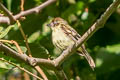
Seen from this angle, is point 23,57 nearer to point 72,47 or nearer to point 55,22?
point 72,47

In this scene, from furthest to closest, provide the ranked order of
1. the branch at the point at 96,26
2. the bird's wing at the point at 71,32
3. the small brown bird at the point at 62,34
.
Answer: the small brown bird at the point at 62,34 < the bird's wing at the point at 71,32 < the branch at the point at 96,26

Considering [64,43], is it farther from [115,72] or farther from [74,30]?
[115,72]

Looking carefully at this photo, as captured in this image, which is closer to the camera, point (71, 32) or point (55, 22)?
point (71, 32)

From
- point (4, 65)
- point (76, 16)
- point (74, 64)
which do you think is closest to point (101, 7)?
point (76, 16)

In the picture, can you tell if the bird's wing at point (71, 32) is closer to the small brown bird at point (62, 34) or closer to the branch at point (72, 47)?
the small brown bird at point (62, 34)

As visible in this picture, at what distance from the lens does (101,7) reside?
425 centimetres

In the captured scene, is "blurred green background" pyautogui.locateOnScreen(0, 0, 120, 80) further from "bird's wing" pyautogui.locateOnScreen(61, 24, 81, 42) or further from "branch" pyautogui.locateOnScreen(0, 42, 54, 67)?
"branch" pyautogui.locateOnScreen(0, 42, 54, 67)

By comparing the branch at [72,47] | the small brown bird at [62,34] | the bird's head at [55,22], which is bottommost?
the small brown bird at [62,34]

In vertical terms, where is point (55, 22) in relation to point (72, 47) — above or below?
below

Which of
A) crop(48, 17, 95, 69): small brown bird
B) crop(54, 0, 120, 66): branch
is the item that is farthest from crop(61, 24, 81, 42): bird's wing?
crop(54, 0, 120, 66): branch

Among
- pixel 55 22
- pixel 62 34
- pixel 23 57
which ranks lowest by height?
→ pixel 62 34

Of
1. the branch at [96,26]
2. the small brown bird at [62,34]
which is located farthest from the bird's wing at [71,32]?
the branch at [96,26]

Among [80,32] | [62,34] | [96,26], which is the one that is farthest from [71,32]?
[96,26]

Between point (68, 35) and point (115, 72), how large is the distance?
81 cm
